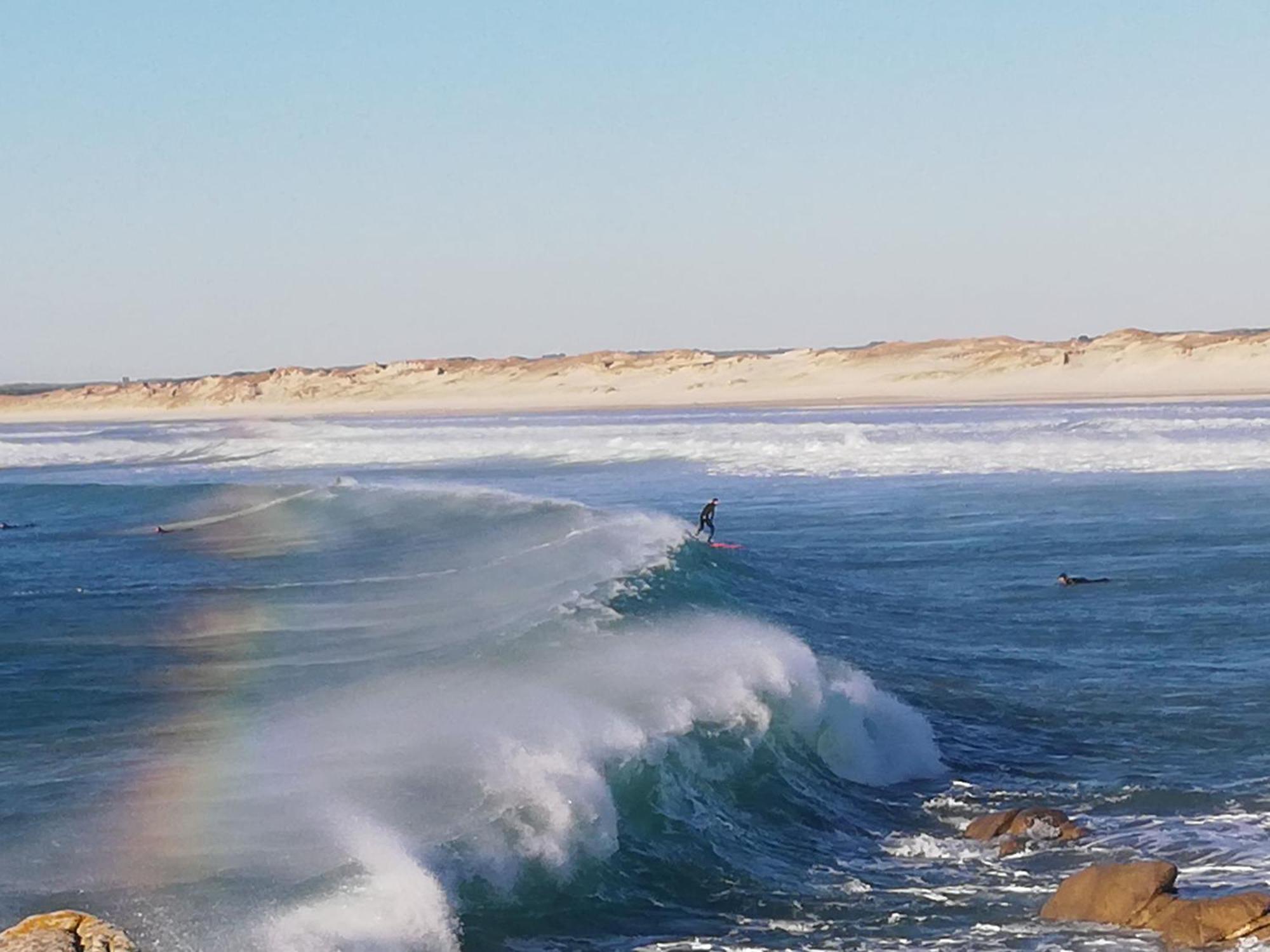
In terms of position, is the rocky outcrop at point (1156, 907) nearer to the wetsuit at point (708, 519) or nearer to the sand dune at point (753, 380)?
the wetsuit at point (708, 519)

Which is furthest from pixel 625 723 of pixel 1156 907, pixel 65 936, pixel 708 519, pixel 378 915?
pixel 708 519

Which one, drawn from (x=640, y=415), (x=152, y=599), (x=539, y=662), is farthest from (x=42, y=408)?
(x=539, y=662)

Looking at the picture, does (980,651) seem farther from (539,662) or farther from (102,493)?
(102,493)

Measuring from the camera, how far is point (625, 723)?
1304cm

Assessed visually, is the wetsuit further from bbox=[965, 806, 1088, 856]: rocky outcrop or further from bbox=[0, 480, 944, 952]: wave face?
bbox=[965, 806, 1088, 856]: rocky outcrop

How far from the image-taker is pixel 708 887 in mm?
11055

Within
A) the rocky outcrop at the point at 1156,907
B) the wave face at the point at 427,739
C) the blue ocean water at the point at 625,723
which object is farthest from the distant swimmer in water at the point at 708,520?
the rocky outcrop at the point at 1156,907

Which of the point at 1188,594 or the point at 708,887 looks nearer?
the point at 708,887

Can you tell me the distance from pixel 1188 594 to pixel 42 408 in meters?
141

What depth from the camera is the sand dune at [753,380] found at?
91.4 meters

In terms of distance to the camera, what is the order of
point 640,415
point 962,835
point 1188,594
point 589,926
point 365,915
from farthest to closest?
point 640,415 → point 1188,594 → point 962,835 → point 589,926 → point 365,915

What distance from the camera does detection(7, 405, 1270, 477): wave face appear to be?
44.0m

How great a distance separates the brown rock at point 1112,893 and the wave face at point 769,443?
30.4m

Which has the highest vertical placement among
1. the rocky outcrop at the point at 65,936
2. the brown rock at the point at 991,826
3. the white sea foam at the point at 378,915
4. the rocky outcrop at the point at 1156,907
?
the rocky outcrop at the point at 65,936
